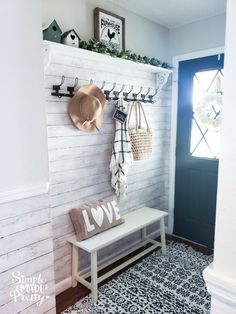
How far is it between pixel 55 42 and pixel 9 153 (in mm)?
944

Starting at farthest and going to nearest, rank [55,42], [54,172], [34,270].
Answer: [54,172]
[55,42]
[34,270]

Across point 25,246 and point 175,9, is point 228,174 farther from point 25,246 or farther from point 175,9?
point 175,9

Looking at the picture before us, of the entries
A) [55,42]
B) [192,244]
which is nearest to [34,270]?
[55,42]

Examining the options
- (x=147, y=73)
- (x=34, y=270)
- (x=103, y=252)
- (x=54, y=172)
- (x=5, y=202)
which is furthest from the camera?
(x=147, y=73)

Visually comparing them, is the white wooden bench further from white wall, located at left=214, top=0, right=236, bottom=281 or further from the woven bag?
white wall, located at left=214, top=0, right=236, bottom=281

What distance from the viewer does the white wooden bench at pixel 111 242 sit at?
6.72 ft

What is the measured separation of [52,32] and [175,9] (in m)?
1.30

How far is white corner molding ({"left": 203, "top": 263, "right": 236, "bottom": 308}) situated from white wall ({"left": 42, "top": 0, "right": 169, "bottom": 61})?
1.90 m

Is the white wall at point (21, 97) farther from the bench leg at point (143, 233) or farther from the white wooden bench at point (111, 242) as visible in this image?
the bench leg at point (143, 233)

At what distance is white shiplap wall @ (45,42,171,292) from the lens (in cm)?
199

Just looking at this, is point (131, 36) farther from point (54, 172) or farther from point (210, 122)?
point (54, 172)

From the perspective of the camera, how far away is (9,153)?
1.32m

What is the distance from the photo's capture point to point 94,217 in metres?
2.23

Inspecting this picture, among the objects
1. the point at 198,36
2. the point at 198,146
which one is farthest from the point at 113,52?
the point at 198,146
